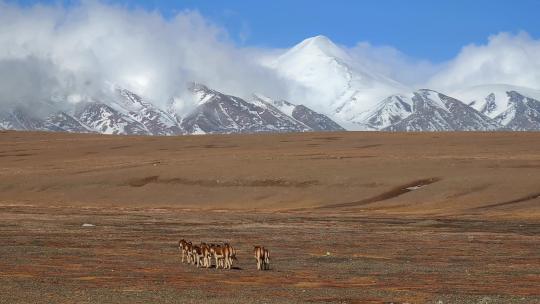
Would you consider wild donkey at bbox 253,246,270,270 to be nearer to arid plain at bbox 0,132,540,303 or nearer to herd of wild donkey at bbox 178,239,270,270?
herd of wild donkey at bbox 178,239,270,270

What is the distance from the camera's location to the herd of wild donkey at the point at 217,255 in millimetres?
32312

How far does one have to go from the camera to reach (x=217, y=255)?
1302 inches

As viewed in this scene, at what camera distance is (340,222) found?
6019cm

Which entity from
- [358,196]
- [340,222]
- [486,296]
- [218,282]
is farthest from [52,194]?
[486,296]

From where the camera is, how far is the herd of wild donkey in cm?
3231

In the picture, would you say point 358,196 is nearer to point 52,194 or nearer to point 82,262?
point 52,194

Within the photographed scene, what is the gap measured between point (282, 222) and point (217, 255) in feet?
88.6

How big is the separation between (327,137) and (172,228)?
371 ft

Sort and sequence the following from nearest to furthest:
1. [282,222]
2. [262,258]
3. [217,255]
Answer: [262,258]
[217,255]
[282,222]

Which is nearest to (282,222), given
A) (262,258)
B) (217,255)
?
(217,255)

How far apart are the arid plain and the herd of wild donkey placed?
0.57 meters

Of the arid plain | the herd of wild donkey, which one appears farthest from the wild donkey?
the arid plain

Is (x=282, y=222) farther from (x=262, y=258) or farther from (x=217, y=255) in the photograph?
(x=262, y=258)

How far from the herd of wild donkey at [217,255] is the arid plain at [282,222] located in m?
0.57
